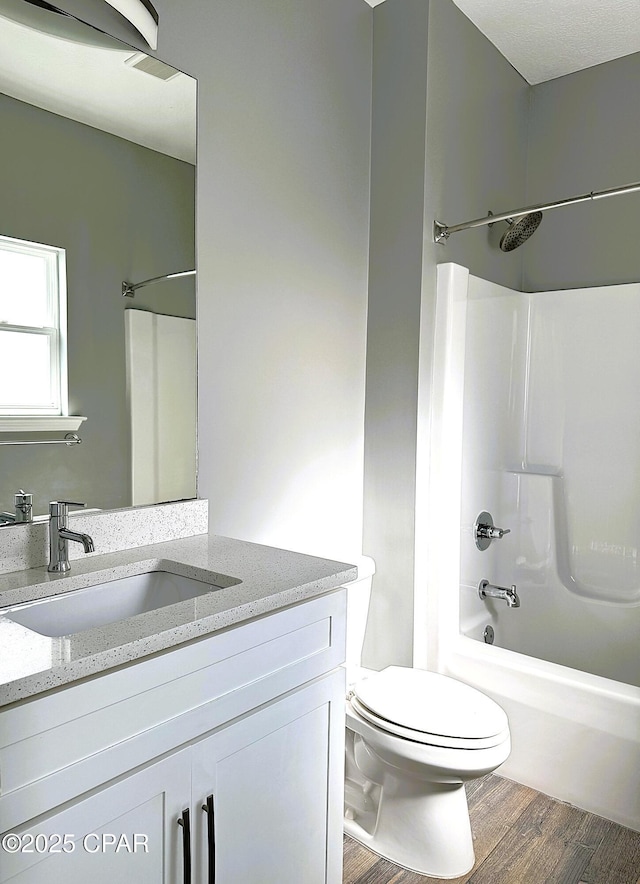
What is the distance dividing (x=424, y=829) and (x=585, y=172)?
2.50 m

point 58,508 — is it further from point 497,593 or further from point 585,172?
point 585,172

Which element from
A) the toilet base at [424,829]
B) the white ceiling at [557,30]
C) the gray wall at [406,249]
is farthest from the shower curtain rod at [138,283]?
the toilet base at [424,829]

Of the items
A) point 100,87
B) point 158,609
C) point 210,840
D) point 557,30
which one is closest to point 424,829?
point 210,840

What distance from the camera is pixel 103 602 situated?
1394 millimetres

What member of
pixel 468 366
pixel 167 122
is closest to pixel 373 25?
pixel 167 122

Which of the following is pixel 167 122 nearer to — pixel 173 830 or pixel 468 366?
pixel 468 366

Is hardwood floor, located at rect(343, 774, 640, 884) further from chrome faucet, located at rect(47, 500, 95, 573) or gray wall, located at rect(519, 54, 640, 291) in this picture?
gray wall, located at rect(519, 54, 640, 291)

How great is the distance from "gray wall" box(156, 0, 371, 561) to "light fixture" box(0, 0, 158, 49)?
0.22 m

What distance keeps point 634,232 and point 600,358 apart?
20.6 inches

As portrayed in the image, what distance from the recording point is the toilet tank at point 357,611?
205 cm

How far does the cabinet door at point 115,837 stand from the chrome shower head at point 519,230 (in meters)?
2.21

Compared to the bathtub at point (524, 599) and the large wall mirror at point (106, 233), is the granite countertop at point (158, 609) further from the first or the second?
the bathtub at point (524, 599)

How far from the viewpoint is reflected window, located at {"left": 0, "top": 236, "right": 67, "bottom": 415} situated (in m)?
1.39

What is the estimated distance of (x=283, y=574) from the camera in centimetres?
140
